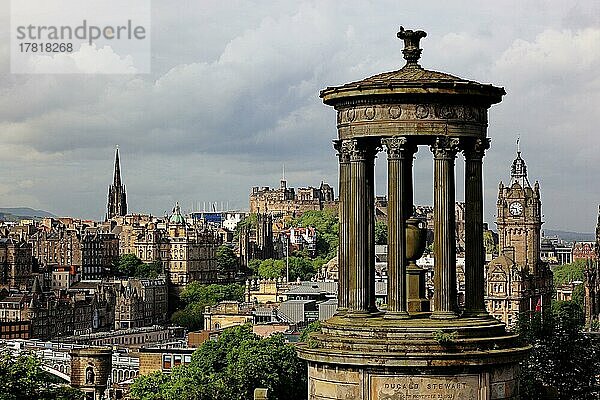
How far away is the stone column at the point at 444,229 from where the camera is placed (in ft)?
82.1

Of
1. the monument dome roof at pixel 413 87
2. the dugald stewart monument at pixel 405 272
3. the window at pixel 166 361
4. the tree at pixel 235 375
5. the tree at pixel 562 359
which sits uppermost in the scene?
the monument dome roof at pixel 413 87

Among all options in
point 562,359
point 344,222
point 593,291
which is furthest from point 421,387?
point 593,291

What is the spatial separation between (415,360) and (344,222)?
276 cm

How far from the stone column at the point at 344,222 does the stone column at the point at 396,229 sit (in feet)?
2.50

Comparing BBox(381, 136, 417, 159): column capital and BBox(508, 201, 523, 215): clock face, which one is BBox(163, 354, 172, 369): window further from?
BBox(508, 201, 523, 215): clock face

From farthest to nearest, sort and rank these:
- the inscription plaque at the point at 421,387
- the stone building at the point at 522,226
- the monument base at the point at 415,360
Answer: the stone building at the point at 522,226, the inscription plaque at the point at 421,387, the monument base at the point at 415,360

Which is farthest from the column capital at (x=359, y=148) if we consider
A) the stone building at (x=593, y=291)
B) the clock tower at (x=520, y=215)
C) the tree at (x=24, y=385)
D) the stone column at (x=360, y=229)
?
the clock tower at (x=520, y=215)

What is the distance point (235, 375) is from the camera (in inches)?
2874

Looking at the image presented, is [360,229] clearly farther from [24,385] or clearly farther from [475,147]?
[24,385]

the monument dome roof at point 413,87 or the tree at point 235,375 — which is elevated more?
the monument dome roof at point 413,87

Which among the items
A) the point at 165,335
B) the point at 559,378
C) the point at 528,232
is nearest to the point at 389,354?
A: the point at 559,378

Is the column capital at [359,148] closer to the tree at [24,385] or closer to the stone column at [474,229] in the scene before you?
the stone column at [474,229]

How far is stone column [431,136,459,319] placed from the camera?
25.0 meters

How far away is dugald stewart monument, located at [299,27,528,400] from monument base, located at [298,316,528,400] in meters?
0.02
